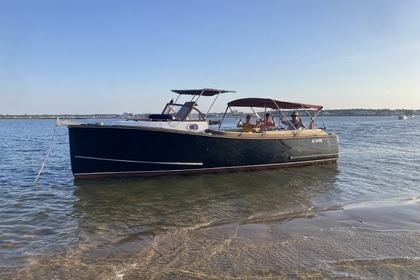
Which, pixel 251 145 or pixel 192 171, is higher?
pixel 251 145

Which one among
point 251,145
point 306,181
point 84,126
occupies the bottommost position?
point 306,181

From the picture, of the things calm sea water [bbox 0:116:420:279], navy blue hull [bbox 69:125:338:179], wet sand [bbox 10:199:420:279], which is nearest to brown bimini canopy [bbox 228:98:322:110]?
navy blue hull [bbox 69:125:338:179]

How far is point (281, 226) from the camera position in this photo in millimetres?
7148

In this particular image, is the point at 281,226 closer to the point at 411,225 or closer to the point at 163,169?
the point at 411,225

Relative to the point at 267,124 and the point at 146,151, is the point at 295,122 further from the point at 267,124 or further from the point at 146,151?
the point at 146,151

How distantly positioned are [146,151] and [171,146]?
2.76 ft

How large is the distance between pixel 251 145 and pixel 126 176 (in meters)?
Result: 4.71

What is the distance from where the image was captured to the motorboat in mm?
11492

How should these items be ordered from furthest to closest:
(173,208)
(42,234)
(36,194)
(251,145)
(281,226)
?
(251,145) → (36,194) → (173,208) → (281,226) → (42,234)

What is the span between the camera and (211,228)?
7.05 meters

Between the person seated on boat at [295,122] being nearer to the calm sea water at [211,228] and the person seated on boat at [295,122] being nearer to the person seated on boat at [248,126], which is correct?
the person seated on boat at [248,126]

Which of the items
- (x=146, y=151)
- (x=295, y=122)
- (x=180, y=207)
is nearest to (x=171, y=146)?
(x=146, y=151)

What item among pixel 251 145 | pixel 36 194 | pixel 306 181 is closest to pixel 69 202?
pixel 36 194

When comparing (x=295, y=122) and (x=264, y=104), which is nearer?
(x=264, y=104)
